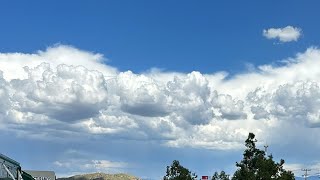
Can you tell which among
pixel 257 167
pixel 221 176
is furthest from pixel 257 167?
pixel 221 176

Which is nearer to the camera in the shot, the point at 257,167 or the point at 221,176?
the point at 257,167

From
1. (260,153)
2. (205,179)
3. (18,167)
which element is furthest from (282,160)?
(205,179)

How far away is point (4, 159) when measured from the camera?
3247 cm

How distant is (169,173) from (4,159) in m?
69.8

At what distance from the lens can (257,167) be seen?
66.9 metres

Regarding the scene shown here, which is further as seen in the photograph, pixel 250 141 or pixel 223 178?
pixel 223 178

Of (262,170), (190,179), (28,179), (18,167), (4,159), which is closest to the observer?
(4,159)

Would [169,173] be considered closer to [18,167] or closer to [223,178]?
[223,178]

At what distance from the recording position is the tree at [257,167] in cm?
6550

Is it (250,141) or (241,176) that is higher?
(250,141)

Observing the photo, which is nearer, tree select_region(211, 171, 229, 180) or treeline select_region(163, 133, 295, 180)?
→ treeline select_region(163, 133, 295, 180)

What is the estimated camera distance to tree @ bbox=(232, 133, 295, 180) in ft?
215

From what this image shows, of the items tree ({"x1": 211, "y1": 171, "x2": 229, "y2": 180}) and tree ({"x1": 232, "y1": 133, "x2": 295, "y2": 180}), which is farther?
tree ({"x1": 211, "y1": 171, "x2": 229, "y2": 180})

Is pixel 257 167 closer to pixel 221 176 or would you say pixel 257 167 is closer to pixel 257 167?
pixel 257 167
